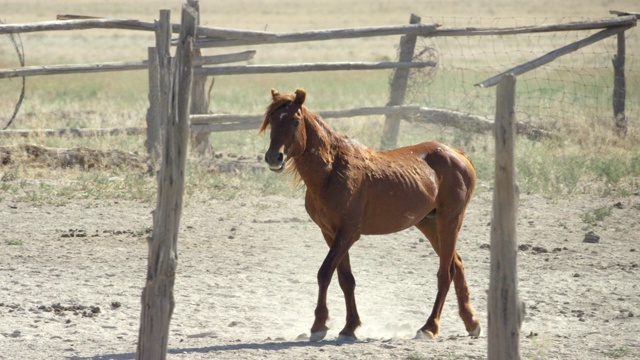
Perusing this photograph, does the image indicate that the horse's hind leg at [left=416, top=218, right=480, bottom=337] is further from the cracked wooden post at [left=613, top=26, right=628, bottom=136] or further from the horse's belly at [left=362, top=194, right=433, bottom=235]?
the cracked wooden post at [left=613, top=26, right=628, bottom=136]

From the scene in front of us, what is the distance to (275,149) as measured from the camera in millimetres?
6180

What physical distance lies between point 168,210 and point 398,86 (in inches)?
388

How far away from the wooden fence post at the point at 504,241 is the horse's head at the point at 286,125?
1872 millimetres

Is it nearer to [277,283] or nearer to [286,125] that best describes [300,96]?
[286,125]

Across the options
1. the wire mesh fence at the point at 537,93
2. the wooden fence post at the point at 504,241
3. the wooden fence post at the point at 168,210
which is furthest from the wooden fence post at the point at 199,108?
the wooden fence post at the point at 504,241

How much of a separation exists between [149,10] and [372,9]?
15372mm

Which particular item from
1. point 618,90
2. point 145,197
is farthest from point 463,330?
point 618,90

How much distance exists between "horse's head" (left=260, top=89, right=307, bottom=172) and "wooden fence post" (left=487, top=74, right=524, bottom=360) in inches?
73.7

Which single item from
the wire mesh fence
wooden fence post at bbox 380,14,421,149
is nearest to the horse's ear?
the wire mesh fence

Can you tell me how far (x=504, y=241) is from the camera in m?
4.68

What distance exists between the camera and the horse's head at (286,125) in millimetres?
6211

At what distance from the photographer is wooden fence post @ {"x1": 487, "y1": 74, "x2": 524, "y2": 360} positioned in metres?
4.62

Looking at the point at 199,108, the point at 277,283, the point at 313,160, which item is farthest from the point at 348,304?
the point at 199,108

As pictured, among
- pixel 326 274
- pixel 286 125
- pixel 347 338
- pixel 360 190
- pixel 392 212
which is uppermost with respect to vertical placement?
pixel 286 125
